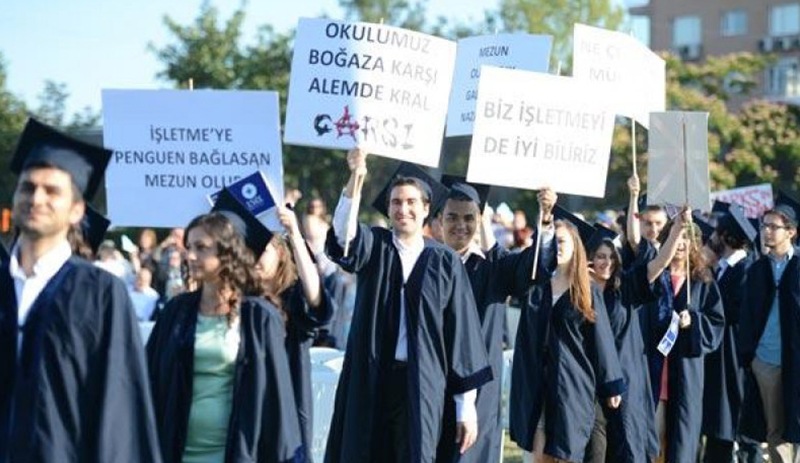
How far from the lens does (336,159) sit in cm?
3528

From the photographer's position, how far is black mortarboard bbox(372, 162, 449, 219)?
8.39m

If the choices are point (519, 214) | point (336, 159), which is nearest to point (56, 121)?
point (336, 159)

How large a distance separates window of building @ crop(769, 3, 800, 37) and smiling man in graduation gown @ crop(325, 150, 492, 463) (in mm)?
60666

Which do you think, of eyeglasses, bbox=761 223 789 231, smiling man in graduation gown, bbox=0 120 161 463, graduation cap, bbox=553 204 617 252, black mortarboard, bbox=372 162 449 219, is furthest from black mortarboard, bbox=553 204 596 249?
smiling man in graduation gown, bbox=0 120 161 463

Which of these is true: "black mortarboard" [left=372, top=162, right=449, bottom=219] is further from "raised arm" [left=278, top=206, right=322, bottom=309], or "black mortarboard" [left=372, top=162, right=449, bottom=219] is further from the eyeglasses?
the eyeglasses

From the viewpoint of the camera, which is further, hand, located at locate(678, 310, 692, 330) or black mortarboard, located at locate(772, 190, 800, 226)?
black mortarboard, located at locate(772, 190, 800, 226)

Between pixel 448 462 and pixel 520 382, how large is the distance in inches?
55.1

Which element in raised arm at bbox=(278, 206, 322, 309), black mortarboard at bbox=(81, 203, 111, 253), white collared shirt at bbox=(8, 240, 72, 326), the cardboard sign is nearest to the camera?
white collared shirt at bbox=(8, 240, 72, 326)

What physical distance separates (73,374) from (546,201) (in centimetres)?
388

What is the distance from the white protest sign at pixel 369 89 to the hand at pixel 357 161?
0.56ft

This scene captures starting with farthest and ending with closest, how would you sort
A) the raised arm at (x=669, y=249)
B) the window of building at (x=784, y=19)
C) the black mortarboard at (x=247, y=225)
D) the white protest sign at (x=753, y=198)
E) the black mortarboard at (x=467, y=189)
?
the window of building at (x=784, y=19)
the white protest sign at (x=753, y=198)
the raised arm at (x=669, y=249)
the black mortarboard at (x=467, y=189)
the black mortarboard at (x=247, y=225)

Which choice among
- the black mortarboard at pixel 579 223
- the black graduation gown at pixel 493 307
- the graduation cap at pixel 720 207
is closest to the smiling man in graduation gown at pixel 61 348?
the black graduation gown at pixel 493 307

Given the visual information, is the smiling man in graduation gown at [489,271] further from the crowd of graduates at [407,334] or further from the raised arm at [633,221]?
the raised arm at [633,221]

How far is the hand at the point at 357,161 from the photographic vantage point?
7824 mm
